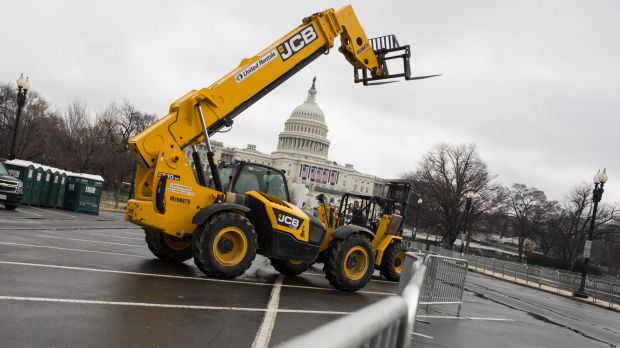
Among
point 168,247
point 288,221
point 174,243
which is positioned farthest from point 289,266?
point 168,247

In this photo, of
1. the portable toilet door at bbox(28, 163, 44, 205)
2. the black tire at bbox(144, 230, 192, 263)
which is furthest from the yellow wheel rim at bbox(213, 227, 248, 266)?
the portable toilet door at bbox(28, 163, 44, 205)

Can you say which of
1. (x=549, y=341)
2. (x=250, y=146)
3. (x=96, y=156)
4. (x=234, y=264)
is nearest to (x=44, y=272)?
(x=234, y=264)

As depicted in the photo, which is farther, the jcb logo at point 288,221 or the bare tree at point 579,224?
the bare tree at point 579,224

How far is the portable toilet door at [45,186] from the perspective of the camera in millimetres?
23641

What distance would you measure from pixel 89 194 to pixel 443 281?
19.8 metres

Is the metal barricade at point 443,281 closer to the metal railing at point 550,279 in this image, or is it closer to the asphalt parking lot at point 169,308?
the asphalt parking lot at point 169,308

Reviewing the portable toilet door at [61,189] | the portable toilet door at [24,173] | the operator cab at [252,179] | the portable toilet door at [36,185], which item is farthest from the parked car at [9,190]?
the operator cab at [252,179]

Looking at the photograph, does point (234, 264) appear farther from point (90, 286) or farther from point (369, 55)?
point (369, 55)

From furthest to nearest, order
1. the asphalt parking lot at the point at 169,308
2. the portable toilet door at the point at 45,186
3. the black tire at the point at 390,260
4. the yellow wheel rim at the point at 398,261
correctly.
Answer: the portable toilet door at the point at 45,186 < the yellow wheel rim at the point at 398,261 < the black tire at the point at 390,260 < the asphalt parking lot at the point at 169,308

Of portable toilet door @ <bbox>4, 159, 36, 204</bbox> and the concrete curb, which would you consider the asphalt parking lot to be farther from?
the concrete curb

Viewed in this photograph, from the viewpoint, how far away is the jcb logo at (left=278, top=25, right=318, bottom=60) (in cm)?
1016

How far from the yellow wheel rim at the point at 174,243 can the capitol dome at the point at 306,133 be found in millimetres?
128240

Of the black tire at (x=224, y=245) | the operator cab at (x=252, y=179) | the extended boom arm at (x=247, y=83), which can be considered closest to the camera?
the black tire at (x=224, y=245)

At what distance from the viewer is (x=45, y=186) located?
938 inches
